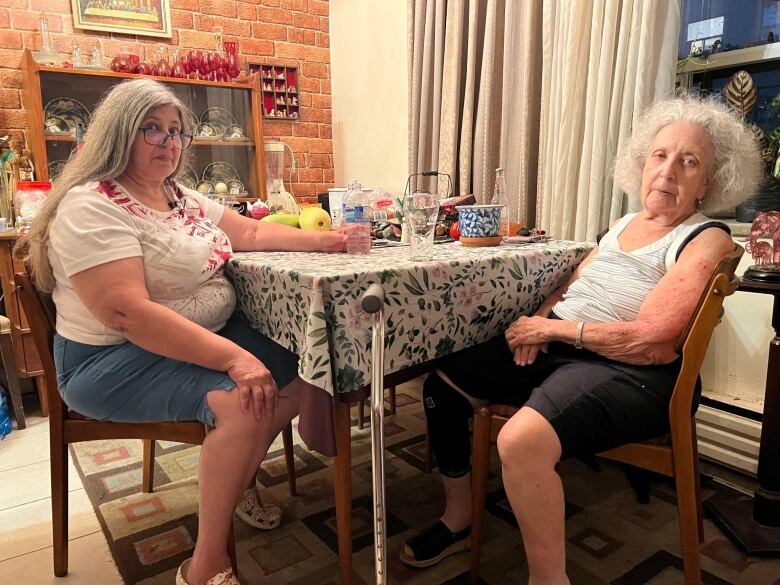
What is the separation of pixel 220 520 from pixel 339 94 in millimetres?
3264

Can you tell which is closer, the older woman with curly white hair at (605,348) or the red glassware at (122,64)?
the older woman with curly white hair at (605,348)

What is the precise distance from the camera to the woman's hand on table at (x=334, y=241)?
153cm

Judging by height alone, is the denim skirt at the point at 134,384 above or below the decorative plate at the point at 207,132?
below

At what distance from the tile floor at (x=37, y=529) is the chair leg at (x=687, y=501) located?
1.35 m

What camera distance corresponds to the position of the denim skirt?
48.9 inches

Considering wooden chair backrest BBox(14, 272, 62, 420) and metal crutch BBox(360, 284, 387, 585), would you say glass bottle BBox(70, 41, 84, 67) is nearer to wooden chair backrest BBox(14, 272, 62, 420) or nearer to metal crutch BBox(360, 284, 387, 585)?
wooden chair backrest BBox(14, 272, 62, 420)

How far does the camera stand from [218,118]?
3428 millimetres

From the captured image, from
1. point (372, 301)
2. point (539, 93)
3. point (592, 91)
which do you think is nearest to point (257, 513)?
point (372, 301)

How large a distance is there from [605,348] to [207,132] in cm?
286

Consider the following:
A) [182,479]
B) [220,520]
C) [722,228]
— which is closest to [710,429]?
[722,228]

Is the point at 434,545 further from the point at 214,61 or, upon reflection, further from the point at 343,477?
the point at 214,61

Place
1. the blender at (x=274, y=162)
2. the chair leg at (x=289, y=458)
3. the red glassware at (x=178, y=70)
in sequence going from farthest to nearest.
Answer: the blender at (x=274, y=162)
the red glassware at (x=178, y=70)
the chair leg at (x=289, y=458)

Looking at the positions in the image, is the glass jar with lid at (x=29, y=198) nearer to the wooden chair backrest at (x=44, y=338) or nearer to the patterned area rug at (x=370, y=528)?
the patterned area rug at (x=370, y=528)

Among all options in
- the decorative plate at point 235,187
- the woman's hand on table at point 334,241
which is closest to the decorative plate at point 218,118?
the decorative plate at point 235,187
